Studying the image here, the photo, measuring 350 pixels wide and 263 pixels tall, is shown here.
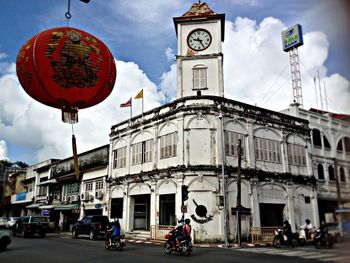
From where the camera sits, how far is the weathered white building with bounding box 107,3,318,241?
19484 millimetres

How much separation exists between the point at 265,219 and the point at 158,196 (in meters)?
7.78

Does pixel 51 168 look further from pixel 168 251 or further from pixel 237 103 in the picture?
pixel 168 251

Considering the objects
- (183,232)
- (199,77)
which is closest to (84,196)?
(199,77)

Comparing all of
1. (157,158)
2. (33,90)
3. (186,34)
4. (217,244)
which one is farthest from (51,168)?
(33,90)

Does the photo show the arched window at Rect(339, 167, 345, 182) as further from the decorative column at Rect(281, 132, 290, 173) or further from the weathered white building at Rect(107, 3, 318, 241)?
the decorative column at Rect(281, 132, 290, 173)

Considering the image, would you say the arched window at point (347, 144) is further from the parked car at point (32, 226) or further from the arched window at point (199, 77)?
the parked car at point (32, 226)

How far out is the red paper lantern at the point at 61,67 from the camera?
587cm

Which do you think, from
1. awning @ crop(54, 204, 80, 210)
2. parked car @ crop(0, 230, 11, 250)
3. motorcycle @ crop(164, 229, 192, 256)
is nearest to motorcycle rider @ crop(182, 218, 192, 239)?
motorcycle @ crop(164, 229, 192, 256)

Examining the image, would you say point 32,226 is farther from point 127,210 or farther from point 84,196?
point 84,196

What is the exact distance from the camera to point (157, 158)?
874 inches

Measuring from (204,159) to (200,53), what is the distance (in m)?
8.67

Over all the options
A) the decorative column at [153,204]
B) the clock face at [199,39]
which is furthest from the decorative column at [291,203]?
the clock face at [199,39]

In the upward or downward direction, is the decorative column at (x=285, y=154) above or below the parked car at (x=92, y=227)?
above

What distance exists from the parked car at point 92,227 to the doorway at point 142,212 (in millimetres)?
2722
